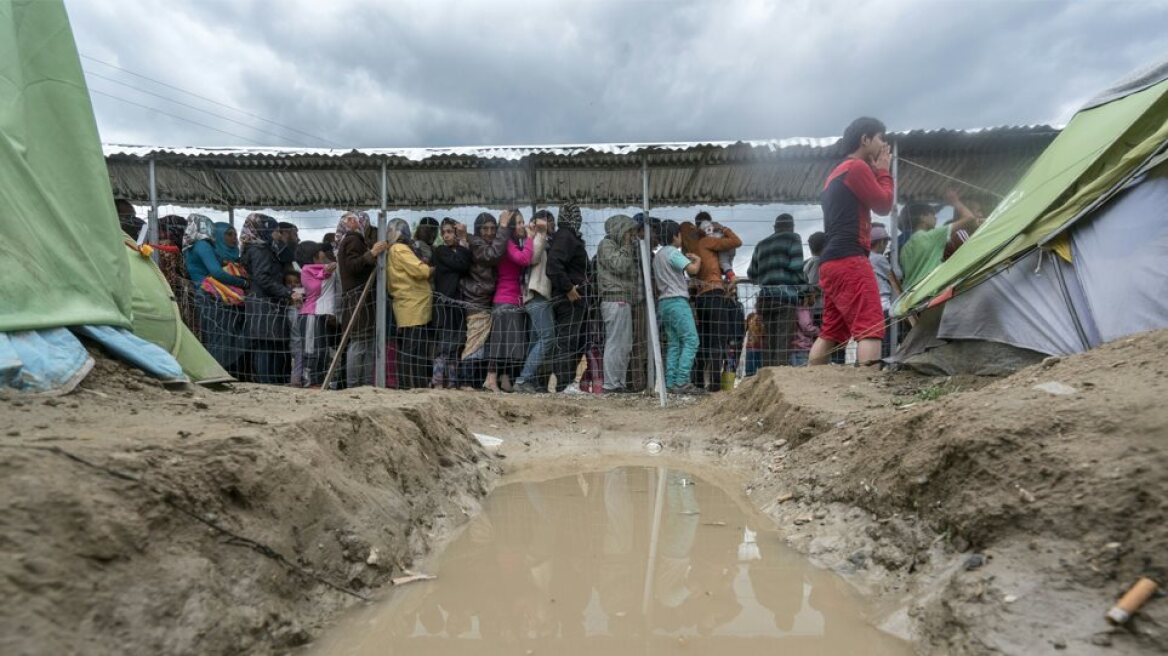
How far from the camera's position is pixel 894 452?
2.33 m

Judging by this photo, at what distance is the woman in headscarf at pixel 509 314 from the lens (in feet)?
21.2

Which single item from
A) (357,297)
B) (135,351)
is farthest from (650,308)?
(135,351)

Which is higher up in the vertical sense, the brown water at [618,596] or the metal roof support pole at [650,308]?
the metal roof support pole at [650,308]

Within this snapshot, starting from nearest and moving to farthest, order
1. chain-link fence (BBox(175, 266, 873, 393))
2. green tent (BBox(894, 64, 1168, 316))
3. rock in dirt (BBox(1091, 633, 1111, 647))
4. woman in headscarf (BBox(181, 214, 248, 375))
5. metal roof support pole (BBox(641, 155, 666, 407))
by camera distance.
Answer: rock in dirt (BBox(1091, 633, 1111, 647)), green tent (BBox(894, 64, 1168, 316)), metal roof support pole (BBox(641, 155, 666, 407)), chain-link fence (BBox(175, 266, 873, 393)), woman in headscarf (BBox(181, 214, 248, 375))

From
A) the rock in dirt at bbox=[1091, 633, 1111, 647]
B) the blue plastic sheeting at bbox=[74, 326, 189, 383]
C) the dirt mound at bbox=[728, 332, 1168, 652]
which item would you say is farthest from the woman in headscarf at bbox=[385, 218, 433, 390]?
the rock in dirt at bbox=[1091, 633, 1111, 647]

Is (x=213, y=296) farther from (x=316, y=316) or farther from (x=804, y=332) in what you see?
(x=804, y=332)

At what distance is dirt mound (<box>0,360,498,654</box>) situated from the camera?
122cm

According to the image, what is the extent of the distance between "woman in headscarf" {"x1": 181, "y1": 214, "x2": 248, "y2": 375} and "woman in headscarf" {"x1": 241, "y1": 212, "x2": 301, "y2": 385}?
16 centimetres

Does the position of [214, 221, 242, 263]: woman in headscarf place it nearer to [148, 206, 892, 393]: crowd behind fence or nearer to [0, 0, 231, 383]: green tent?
[148, 206, 892, 393]: crowd behind fence

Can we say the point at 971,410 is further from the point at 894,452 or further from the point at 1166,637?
the point at 1166,637

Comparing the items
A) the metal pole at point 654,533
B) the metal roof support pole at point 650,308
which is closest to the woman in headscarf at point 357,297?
the metal roof support pole at point 650,308

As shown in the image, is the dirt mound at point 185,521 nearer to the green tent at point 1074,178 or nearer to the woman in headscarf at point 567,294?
the green tent at point 1074,178

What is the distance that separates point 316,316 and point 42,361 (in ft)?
15.0

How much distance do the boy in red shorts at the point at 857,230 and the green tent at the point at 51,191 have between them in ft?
14.2
